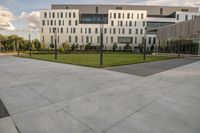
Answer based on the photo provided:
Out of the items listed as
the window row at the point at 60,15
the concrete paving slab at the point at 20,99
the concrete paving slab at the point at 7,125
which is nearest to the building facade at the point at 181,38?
the concrete paving slab at the point at 20,99

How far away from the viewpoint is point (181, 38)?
117 feet

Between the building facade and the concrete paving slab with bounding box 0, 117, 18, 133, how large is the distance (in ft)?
119

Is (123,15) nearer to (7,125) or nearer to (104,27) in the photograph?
(104,27)

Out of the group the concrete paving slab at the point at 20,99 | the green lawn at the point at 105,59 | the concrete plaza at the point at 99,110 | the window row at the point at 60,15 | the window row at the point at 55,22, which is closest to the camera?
the concrete plaza at the point at 99,110

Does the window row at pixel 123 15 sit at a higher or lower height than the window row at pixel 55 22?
higher

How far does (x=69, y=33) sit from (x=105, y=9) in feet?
73.4

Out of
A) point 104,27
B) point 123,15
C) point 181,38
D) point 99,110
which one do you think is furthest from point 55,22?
point 99,110

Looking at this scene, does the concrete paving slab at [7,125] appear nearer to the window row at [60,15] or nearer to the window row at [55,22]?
the window row at [55,22]

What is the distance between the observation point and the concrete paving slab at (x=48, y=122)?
3.26m

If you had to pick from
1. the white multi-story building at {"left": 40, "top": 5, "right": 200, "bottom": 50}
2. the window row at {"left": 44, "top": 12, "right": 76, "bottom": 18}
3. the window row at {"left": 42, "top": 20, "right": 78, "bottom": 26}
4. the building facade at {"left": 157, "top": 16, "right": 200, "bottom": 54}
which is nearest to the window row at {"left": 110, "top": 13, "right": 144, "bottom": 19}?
the white multi-story building at {"left": 40, "top": 5, "right": 200, "bottom": 50}

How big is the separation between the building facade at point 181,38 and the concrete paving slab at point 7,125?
3614 cm

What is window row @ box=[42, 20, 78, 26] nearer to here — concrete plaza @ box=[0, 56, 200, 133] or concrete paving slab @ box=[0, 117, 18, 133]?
concrete plaza @ box=[0, 56, 200, 133]

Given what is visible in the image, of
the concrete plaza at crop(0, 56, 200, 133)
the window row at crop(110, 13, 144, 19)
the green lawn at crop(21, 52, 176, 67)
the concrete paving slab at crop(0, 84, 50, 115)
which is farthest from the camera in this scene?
the window row at crop(110, 13, 144, 19)

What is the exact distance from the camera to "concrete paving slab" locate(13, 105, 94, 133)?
3.26m
